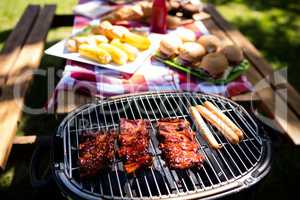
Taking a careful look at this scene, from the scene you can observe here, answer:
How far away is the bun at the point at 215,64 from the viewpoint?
9.91 feet

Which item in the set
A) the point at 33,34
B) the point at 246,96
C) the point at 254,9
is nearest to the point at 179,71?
the point at 246,96

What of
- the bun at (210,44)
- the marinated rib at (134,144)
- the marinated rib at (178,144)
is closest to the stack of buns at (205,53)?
the bun at (210,44)

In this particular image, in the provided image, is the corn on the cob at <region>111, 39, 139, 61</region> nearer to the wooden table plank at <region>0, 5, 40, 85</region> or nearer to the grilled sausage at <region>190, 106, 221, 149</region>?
the grilled sausage at <region>190, 106, 221, 149</region>

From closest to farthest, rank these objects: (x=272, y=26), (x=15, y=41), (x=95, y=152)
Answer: (x=95, y=152) → (x=15, y=41) → (x=272, y=26)

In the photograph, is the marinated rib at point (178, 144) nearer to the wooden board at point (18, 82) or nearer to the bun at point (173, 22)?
the wooden board at point (18, 82)

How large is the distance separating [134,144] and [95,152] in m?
0.25

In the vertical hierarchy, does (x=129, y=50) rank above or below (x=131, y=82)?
above

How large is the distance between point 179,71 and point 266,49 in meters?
3.07

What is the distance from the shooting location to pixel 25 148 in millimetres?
2539

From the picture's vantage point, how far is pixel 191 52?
313 cm

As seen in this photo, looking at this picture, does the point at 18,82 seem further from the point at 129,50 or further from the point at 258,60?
the point at 258,60

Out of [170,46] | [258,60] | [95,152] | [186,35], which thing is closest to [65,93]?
[95,152]

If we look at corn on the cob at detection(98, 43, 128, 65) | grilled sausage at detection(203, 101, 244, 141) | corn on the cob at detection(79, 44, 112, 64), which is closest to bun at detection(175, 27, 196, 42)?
corn on the cob at detection(98, 43, 128, 65)

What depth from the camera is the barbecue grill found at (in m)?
1.90
